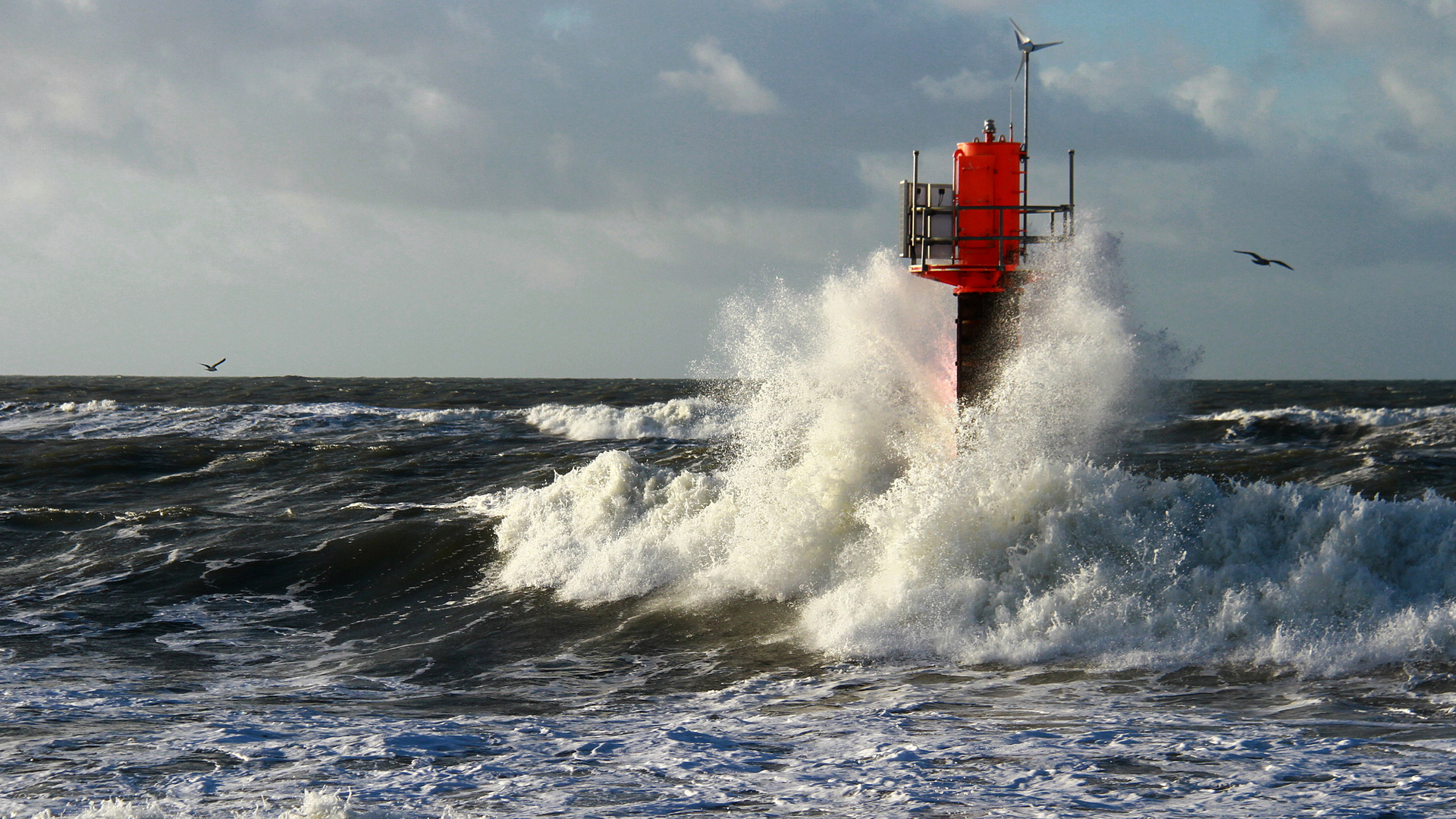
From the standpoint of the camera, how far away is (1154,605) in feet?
30.7

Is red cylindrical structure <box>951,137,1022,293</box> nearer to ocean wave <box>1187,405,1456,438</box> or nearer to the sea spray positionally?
the sea spray

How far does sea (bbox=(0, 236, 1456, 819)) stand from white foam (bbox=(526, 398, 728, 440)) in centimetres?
1754

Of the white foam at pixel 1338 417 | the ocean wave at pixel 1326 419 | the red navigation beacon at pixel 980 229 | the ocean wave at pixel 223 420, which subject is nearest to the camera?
the red navigation beacon at pixel 980 229

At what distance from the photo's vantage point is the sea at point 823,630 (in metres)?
6.20

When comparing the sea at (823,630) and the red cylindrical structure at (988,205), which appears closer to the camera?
the sea at (823,630)

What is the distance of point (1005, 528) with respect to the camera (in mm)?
10281

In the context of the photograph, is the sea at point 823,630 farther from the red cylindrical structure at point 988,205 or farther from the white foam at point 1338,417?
the white foam at point 1338,417

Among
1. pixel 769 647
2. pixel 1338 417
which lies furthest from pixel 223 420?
pixel 1338 417

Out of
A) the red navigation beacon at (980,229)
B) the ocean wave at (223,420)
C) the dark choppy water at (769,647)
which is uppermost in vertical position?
the red navigation beacon at (980,229)

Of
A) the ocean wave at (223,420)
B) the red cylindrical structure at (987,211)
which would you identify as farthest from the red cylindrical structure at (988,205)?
the ocean wave at (223,420)

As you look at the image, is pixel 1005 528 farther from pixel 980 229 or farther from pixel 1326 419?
pixel 1326 419

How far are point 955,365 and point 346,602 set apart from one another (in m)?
8.25

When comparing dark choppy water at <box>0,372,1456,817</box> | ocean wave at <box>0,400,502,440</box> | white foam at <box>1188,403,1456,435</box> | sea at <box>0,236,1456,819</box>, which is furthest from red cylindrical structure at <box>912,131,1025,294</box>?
ocean wave at <box>0,400,502,440</box>

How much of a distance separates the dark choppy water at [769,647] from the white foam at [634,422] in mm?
17351
